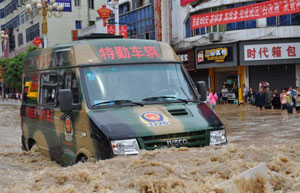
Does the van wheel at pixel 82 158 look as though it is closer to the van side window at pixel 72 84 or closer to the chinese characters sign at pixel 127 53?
the van side window at pixel 72 84

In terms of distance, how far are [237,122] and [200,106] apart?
12.6 meters

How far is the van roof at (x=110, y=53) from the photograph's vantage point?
801 cm

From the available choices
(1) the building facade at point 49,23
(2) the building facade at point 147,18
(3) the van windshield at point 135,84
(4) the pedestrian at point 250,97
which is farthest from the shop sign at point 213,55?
(3) the van windshield at point 135,84

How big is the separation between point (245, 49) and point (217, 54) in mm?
2337

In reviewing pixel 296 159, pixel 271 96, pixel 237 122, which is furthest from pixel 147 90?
pixel 271 96

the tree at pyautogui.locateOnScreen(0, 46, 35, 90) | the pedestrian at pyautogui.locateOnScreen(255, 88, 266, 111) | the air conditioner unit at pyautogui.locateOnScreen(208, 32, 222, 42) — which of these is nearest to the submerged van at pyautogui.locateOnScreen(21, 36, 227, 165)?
the pedestrian at pyautogui.locateOnScreen(255, 88, 266, 111)

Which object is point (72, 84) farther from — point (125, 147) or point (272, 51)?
point (272, 51)

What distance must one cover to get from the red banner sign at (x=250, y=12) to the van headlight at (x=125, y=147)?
21343mm

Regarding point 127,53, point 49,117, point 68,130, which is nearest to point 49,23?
point 49,117

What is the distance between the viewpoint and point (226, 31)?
111 feet

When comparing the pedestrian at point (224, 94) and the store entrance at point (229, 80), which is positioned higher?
the store entrance at point (229, 80)

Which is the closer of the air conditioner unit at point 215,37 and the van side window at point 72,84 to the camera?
the van side window at point 72,84

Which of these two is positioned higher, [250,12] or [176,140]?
[250,12]

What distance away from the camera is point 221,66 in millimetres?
34438
